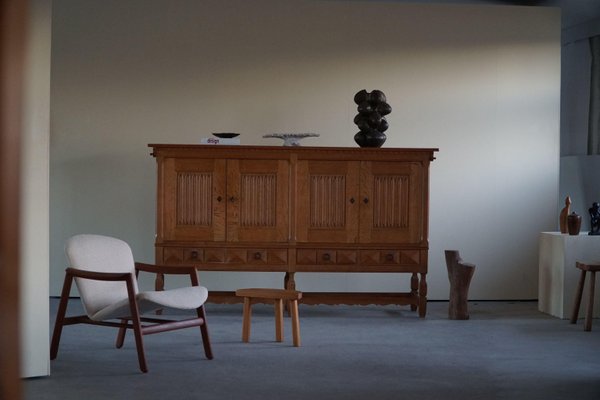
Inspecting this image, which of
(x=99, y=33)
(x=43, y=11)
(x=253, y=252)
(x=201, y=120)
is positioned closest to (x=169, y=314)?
(x=253, y=252)

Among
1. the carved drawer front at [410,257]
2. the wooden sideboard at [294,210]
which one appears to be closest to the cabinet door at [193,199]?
the wooden sideboard at [294,210]

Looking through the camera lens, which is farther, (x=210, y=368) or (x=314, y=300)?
(x=314, y=300)

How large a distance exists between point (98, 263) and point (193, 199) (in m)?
1.88

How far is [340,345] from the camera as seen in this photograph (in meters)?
5.70

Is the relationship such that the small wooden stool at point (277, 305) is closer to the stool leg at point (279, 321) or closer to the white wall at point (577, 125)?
the stool leg at point (279, 321)

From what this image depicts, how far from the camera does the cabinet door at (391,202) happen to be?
7016 millimetres

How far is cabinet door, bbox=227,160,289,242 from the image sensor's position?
6984 mm

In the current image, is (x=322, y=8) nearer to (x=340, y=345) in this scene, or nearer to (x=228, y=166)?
(x=228, y=166)

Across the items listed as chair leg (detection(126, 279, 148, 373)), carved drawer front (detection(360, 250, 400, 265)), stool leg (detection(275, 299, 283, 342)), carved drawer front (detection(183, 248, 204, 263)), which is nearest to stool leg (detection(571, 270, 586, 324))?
carved drawer front (detection(360, 250, 400, 265))

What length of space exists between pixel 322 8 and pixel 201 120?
1.58m

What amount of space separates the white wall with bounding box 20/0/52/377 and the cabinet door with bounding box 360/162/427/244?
314cm

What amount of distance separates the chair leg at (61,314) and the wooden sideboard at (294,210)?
6.23 feet

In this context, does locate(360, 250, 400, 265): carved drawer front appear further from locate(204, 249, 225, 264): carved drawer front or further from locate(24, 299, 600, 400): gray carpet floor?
locate(204, 249, 225, 264): carved drawer front

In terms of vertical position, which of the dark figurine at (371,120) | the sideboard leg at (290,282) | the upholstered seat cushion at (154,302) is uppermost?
the dark figurine at (371,120)
